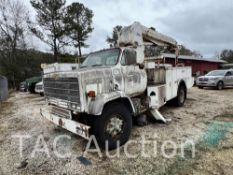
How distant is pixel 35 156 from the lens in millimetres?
3779

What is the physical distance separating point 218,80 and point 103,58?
37.6 feet

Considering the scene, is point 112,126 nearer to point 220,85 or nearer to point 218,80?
point 218,80

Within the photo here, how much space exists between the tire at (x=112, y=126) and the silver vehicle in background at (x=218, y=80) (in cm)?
1132

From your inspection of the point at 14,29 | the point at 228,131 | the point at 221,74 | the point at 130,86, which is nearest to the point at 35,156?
the point at 130,86

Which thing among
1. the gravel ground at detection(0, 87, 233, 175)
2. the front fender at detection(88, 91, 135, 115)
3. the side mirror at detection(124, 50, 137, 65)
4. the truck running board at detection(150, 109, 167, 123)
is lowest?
the gravel ground at detection(0, 87, 233, 175)

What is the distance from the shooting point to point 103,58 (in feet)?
15.8

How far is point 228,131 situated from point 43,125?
5041mm

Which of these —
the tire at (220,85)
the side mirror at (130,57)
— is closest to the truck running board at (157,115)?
the side mirror at (130,57)

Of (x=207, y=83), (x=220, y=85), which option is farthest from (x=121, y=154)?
(x=220, y=85)

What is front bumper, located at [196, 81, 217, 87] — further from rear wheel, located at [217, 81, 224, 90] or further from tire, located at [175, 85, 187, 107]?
tire, located at [175, 85, 187, 107]

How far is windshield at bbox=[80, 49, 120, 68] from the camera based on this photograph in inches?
179

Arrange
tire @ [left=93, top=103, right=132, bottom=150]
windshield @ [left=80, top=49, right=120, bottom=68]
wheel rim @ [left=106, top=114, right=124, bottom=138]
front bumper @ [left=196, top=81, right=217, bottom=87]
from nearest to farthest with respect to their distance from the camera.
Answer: tire @ [left=93, top=103, right=132, bottom=150]
wheel rim @ [left=106, top=114, right=124, bottom=138]
windshield @ [left=80, top=49, right=120, bottom=68]
front bumper @ [left=196, top=81, right=217, bottom=87]

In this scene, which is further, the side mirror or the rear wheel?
the rear wheel

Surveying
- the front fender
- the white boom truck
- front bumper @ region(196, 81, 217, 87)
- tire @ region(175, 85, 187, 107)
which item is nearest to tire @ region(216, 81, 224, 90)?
front bumper @ region(196, 81, 217, 87)
